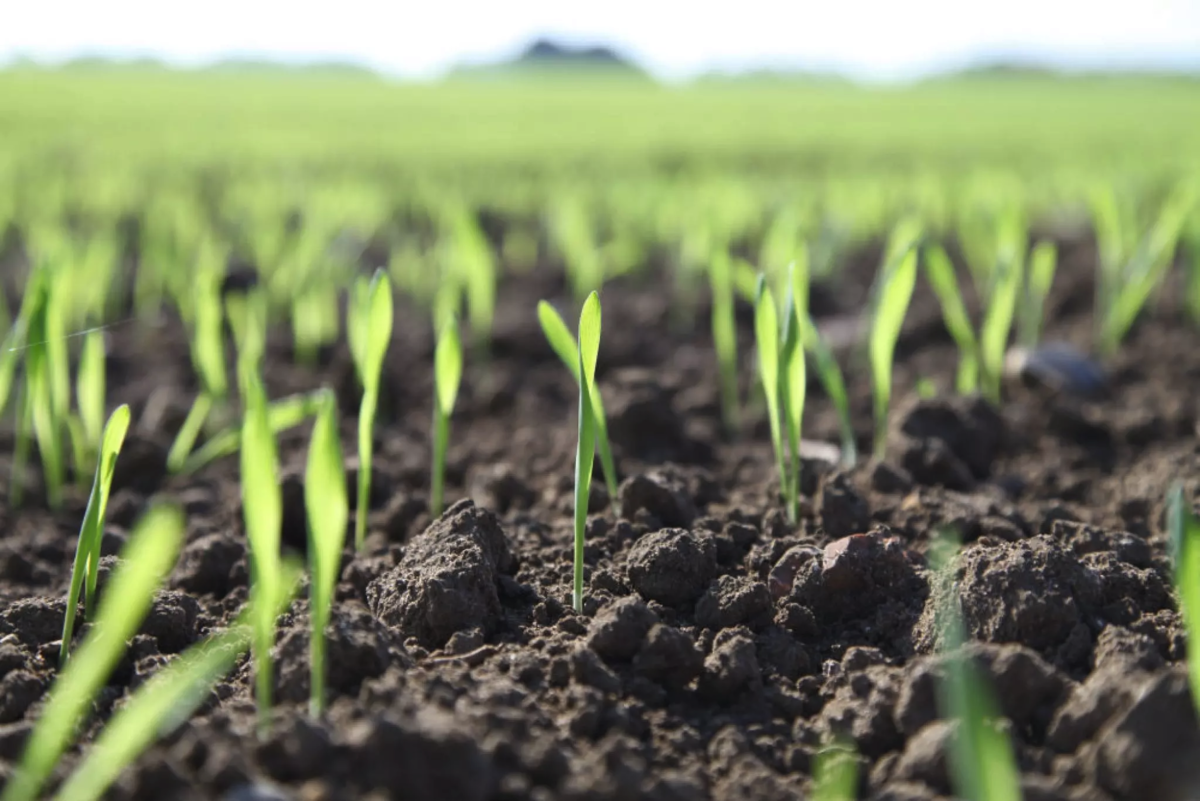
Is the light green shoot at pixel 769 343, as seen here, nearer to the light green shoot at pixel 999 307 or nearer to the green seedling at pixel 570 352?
the green seedling at pixel 570 352

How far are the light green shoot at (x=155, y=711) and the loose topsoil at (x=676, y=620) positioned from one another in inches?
0.8

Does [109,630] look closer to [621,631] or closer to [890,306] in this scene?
[621,631]

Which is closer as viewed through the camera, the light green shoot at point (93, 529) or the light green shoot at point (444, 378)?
the light green shoot at point (93, 529)

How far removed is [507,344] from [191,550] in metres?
1.43

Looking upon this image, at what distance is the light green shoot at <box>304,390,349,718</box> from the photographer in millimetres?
922

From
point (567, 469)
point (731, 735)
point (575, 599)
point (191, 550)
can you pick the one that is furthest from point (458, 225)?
point (731, 735)

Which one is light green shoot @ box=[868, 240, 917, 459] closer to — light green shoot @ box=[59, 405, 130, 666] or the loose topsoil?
the loose topsoil

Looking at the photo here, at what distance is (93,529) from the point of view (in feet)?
3.91

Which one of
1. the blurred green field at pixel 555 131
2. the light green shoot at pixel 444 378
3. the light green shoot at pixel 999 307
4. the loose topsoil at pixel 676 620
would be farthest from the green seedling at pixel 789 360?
the blurred green field at pixel 555 131

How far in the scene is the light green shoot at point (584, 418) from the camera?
1.13 meters

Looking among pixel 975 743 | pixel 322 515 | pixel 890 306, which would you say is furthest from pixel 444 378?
pixel 975 743

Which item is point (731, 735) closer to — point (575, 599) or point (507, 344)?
point (575, 599)

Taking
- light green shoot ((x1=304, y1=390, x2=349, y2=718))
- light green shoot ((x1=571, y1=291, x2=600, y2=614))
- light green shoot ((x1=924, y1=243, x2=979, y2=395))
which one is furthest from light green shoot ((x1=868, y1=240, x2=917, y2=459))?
light green shoot ((x1=304, y1=390, x2=349, y2=718))

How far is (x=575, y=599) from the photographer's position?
1.26 metres
